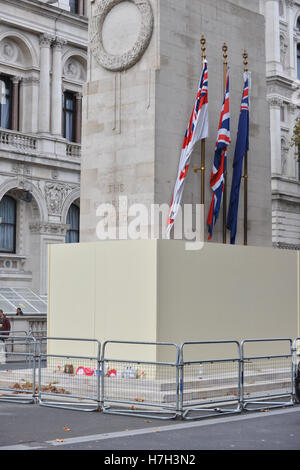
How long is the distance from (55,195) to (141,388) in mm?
25539

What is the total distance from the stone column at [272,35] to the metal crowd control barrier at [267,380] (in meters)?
35.0

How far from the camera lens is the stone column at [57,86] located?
41688 millimetres

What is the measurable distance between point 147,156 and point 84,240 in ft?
8.62

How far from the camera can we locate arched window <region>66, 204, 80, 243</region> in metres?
42.8

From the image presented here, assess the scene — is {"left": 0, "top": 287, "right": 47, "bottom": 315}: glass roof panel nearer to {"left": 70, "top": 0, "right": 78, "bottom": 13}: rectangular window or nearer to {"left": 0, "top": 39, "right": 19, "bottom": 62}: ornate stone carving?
{"left": 0, "top": 39, "right": 19, "bottom": 62}: ornate stone carving

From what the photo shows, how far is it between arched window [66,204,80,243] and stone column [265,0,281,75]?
53.6 ft

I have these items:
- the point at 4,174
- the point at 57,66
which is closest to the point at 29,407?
the point at 4,174

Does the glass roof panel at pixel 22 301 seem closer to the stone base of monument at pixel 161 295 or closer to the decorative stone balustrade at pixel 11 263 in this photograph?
the decorative stone balustrade at pixel 11 263

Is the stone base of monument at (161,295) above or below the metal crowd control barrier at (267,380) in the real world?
above

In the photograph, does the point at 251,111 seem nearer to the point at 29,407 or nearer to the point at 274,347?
the point at 274,347

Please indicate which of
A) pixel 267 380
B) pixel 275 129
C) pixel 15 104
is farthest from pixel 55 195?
pixel 267 380

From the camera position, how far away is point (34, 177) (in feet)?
130

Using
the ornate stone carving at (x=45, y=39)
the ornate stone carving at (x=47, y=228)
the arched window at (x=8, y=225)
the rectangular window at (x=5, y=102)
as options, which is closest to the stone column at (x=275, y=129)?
the ornate stone carving at (x=45, y=39)

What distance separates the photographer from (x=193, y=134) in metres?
18.5
